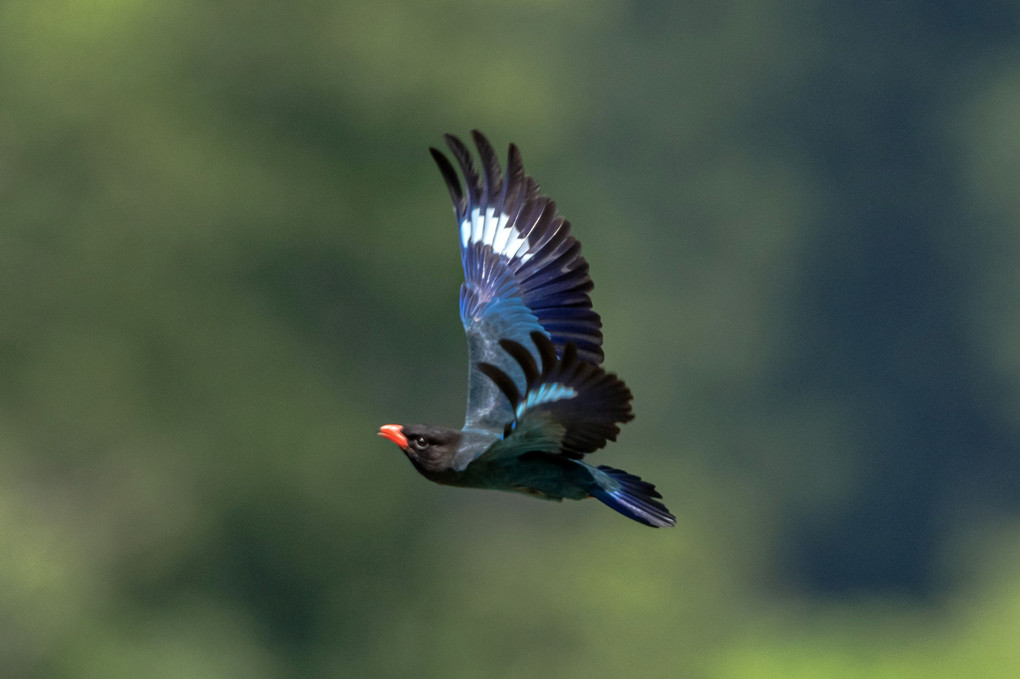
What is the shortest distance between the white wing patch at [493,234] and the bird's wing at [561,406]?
202cm

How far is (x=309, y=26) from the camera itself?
2873 cm

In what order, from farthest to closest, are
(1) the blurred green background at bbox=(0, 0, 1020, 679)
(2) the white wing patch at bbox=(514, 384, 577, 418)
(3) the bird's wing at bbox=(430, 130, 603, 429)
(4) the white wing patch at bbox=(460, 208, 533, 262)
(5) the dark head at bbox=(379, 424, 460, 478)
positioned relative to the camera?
(1) the blurred green background at bbox=(0, 0, 1020, 679) < (4) the white wing patch at bbox=(460, 208, 533, 262) < (3) the bird's wing at bbox=(430, 130, 603, 429) < (5) the dark head at bbox=(379, 424, 460, 478) < (2) the white wing patch at bbox=(514, 384, 577, 418)

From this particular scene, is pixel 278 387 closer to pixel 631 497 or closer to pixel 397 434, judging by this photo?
pixel 631 497

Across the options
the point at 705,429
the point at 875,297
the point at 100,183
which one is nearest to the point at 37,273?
the point at 100,183

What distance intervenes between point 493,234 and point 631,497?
6.70 ft

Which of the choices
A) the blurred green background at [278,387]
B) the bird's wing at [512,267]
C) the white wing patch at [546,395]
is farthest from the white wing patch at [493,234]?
the blurred green background at [278,387]

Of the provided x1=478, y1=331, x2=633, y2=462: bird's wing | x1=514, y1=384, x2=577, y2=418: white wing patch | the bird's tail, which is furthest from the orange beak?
the bird's tail

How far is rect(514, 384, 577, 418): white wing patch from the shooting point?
9688 mm

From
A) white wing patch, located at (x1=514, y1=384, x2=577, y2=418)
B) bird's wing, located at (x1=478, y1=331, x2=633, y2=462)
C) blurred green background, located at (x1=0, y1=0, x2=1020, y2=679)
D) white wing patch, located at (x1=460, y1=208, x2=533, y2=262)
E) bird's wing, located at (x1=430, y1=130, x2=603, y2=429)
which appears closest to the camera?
bird's wing, located at (x1=478, y1=331, x2=633, y2=462)

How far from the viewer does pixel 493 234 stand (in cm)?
1181

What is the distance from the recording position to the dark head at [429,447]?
33.2 feet

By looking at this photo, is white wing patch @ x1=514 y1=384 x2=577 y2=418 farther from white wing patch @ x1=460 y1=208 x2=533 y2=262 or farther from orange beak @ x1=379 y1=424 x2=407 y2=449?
white wing patch @ x1=460 y1=208 x2=533 y2=262

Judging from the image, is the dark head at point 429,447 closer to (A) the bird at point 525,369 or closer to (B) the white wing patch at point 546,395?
(A) the bird at point 525,369

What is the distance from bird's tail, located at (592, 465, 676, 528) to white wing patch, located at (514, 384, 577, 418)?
0.82 m
